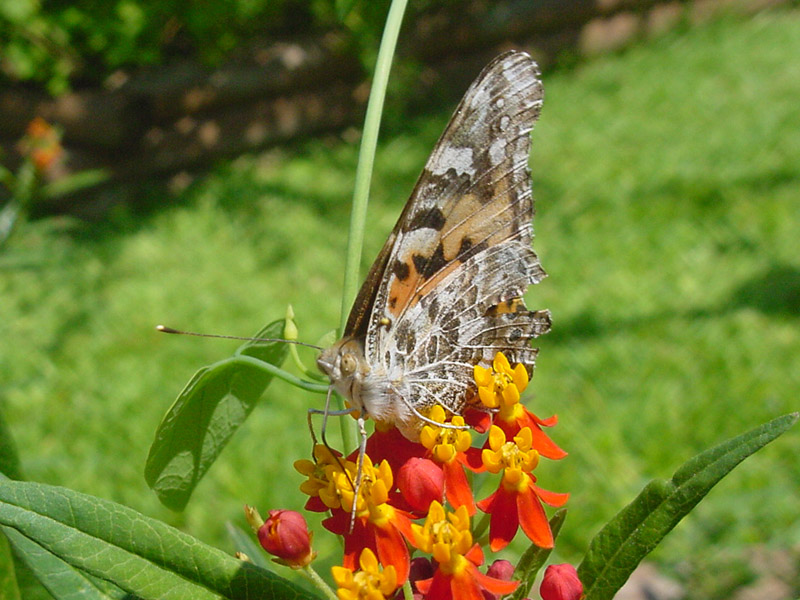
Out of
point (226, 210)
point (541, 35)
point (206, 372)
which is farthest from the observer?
point (541, 35)

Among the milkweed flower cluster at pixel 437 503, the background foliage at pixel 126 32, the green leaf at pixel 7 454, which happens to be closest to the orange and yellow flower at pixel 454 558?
the milkweed flower cluster at pixel 437 503

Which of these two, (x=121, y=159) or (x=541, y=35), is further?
(x=541, y=35)

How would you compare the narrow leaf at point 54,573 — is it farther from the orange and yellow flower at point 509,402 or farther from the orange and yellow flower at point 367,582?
the orange and yellow flower at point 509,402

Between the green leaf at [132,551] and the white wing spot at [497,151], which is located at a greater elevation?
the white wing spot at [497,151]

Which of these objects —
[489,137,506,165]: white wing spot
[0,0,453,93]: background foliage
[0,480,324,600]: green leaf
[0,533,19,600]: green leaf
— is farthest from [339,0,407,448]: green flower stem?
[0,0,453,93]: background foliage


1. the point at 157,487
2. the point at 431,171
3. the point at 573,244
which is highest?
the point at 573,244

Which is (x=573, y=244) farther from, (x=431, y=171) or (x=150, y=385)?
(x=431, y=171)

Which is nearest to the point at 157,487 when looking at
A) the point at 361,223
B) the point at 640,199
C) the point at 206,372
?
the point at 206,372
